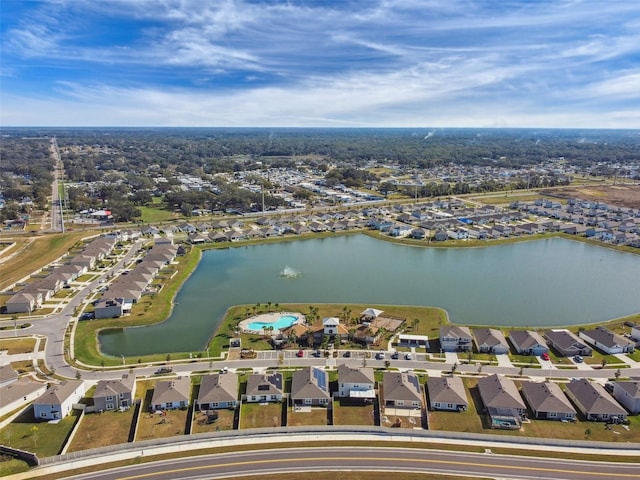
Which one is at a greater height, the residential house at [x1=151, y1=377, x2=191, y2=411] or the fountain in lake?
the residential house at [x1=151, y1=377, x2=191, y2=411]

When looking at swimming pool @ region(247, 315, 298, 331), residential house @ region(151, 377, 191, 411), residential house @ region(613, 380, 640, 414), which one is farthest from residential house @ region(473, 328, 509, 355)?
residential house @ region(151, 377, 191, 411)

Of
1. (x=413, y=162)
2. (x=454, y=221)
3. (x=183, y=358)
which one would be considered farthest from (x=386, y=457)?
(x=413, y=162)

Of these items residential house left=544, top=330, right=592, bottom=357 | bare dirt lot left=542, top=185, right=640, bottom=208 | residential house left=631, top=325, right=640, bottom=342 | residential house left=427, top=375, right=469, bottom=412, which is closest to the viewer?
residential house left=427, top=375, right=469, bottom=412

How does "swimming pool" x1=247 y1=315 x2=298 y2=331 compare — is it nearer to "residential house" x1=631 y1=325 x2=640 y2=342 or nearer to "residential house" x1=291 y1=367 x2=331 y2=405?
"residential house" x1=291 y1=367 x2=331 y2=405

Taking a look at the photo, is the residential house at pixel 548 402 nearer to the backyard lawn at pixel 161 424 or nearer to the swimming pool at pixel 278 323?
the swimming pool at pixel 278 323

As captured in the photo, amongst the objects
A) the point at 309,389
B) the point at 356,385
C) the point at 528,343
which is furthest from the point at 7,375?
the point at 528,343

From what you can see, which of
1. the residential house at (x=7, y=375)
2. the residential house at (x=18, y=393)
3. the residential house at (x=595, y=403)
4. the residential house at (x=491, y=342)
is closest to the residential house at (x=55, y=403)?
the residential house at (x=18, y=393)

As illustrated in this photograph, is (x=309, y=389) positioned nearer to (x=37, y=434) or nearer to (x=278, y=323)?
(x=278, y=323)
